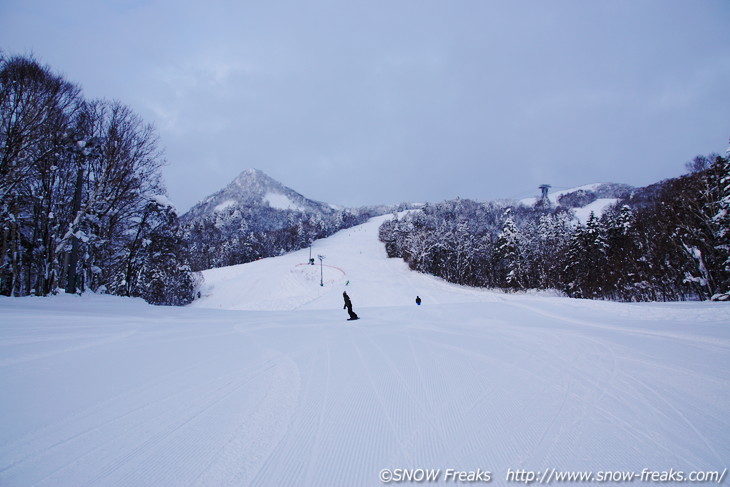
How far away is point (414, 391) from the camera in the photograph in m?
3.74

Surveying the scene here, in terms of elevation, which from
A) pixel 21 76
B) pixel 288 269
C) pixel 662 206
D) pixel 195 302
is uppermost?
pixel 21 76

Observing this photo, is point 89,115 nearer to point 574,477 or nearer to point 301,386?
point 301,386

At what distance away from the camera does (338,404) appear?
3.31 metres

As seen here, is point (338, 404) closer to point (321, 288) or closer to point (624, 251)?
point (624, 251)

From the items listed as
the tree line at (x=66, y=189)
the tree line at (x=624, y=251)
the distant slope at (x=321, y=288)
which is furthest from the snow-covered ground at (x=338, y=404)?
the distant slope at (x=321, y=288)

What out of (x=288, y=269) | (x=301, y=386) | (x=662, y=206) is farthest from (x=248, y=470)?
(x=288, y=269)

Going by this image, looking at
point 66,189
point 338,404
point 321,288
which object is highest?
point 66,189

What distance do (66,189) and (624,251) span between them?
139 ft

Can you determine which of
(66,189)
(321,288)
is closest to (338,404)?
(66,189)

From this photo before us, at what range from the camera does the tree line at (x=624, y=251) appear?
58.6ft

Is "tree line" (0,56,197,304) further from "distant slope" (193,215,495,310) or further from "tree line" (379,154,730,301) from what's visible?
"tree line" (379,154,730,301)

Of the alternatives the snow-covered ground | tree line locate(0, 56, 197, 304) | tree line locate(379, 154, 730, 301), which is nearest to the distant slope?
tree line locate(379, 154, 730, 301)

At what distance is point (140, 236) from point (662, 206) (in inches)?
1518

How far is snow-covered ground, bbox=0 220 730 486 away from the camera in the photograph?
7.34 ft
